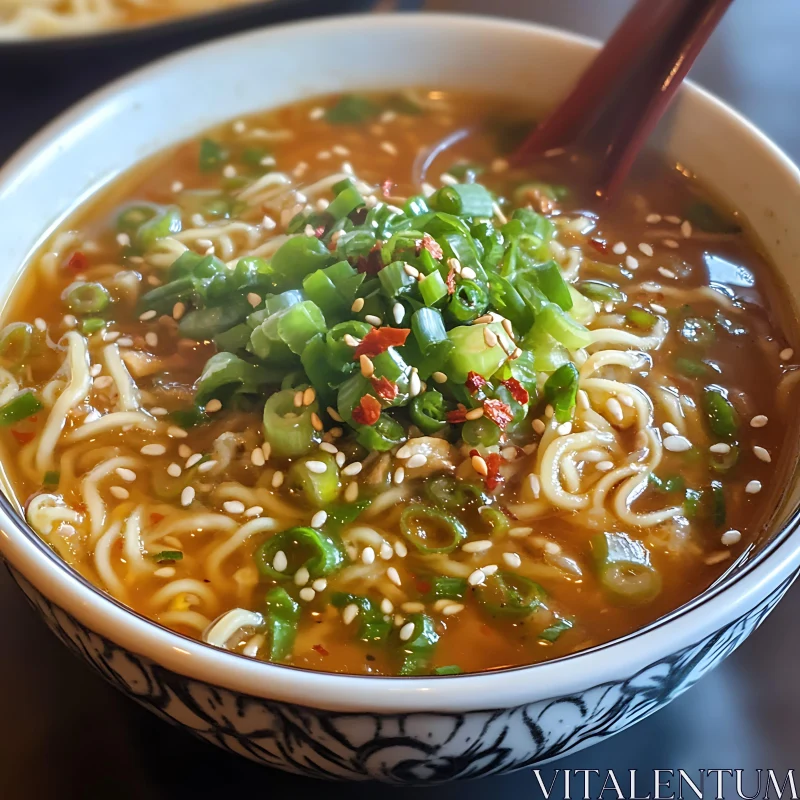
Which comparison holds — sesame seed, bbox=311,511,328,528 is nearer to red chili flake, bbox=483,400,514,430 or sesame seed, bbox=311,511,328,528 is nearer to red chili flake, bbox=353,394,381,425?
red chili flake, bbox=353,394,381,425

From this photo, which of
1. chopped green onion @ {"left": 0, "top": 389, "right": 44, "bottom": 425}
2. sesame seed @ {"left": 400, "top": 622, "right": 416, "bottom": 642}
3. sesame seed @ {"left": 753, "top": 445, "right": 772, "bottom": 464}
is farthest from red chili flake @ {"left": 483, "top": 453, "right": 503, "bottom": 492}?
chopped green onion @ {"left": 0, "top": 389, "right": 44, "bottom": 425}

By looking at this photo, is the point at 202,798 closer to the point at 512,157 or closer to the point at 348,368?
the point at 348,368

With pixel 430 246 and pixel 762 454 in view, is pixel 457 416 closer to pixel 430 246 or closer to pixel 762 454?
pixel 430 246

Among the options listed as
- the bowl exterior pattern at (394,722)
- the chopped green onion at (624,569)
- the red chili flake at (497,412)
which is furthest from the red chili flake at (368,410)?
the bowl exterior pattern at (394,722)

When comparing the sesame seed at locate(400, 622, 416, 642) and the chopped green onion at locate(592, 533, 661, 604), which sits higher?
the chopped green onion at locate(592, 533, 661, 604)

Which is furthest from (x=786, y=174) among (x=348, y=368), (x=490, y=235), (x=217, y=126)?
(x=217, y=126)

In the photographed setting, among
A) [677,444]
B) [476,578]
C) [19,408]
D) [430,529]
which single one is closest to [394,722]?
[476,578]
